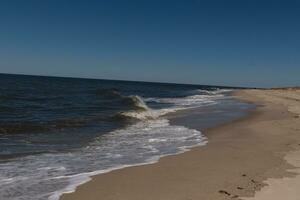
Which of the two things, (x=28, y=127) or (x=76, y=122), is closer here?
(x=28, y=127)

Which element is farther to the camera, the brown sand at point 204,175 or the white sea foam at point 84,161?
the white sea foam at point 84,161

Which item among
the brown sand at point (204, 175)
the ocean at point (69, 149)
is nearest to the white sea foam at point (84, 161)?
the ocean at point (69, 149)

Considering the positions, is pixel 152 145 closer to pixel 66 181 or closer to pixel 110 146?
pixel 110 146

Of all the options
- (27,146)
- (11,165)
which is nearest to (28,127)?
(27,146)

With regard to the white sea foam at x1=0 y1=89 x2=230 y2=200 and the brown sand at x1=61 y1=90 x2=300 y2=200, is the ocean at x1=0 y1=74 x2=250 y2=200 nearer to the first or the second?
the white sea foam at x1=0 y1=89 x2=230 y2=200

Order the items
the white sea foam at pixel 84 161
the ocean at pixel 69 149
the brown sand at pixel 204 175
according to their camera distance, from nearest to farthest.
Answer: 1. the brown sand at pixel 204 175
2. the white sea foam at pixel 84 161
3. the ocean at pixel 69 149

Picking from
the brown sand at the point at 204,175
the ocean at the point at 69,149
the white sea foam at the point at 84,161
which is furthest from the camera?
the ocean at the point at 69,149

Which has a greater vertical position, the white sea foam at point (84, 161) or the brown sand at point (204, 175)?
the brown sand at point (204, 175)

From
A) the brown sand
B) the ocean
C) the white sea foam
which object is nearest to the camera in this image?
the brown sand

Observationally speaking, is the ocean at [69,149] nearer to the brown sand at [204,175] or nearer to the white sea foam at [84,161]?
the white sea foam at [84,161]

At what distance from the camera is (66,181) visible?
26.8ft

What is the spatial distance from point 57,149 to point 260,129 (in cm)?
881

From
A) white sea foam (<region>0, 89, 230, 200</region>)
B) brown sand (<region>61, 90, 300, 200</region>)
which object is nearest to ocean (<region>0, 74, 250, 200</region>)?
white sea foam (<region>0, 89, 230, 200</region>)

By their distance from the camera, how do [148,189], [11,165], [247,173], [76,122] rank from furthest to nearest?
[76,122], [11,165], [247,173], [148,189]
